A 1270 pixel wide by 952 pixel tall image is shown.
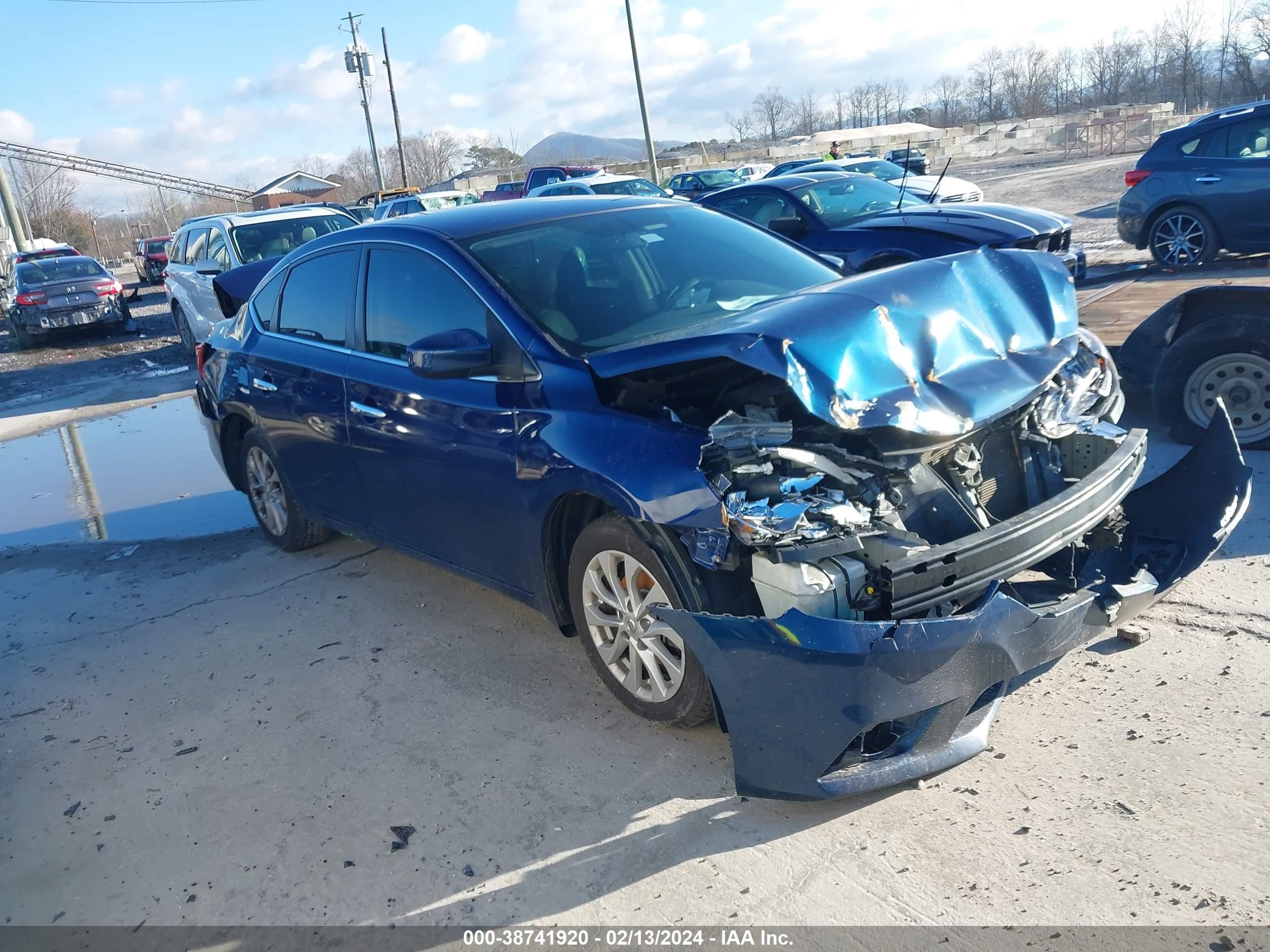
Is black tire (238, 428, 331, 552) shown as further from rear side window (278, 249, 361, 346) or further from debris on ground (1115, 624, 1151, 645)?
debris on ground (1115, 624, 1151, 645)

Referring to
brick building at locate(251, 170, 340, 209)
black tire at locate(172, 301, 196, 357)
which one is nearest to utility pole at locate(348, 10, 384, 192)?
brick building at locate(251, 170, 340, 209)

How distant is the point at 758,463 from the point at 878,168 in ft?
59.5

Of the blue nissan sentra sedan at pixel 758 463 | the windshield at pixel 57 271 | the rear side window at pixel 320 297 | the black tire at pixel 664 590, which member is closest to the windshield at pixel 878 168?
the windshield at pixel 57 271

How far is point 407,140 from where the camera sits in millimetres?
89938

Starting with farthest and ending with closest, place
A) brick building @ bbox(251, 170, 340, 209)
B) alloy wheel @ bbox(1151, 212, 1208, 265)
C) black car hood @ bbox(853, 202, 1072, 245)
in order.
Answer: brick building @ bbox(251, 170, 340, 209), alloy wheel @ bbox(1151, 212, 1208, 265), black car hood @ bbox(853, 202, 1072, 245)

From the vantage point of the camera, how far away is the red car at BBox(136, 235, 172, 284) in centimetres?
3584

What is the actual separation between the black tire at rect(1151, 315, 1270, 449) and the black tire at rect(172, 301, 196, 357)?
43.0 feet

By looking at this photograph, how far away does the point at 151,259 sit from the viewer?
3600 centimetres

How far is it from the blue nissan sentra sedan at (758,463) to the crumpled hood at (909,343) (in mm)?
11

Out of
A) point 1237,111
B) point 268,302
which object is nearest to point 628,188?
point 1237,111

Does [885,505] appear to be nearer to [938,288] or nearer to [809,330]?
[809,330]

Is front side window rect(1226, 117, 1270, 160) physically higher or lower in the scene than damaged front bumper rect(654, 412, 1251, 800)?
higher

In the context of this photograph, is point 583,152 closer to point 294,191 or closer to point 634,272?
point 294,191

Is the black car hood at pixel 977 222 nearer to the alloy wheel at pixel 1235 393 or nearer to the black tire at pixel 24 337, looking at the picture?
the alloy wheel at pixel 1235 393
